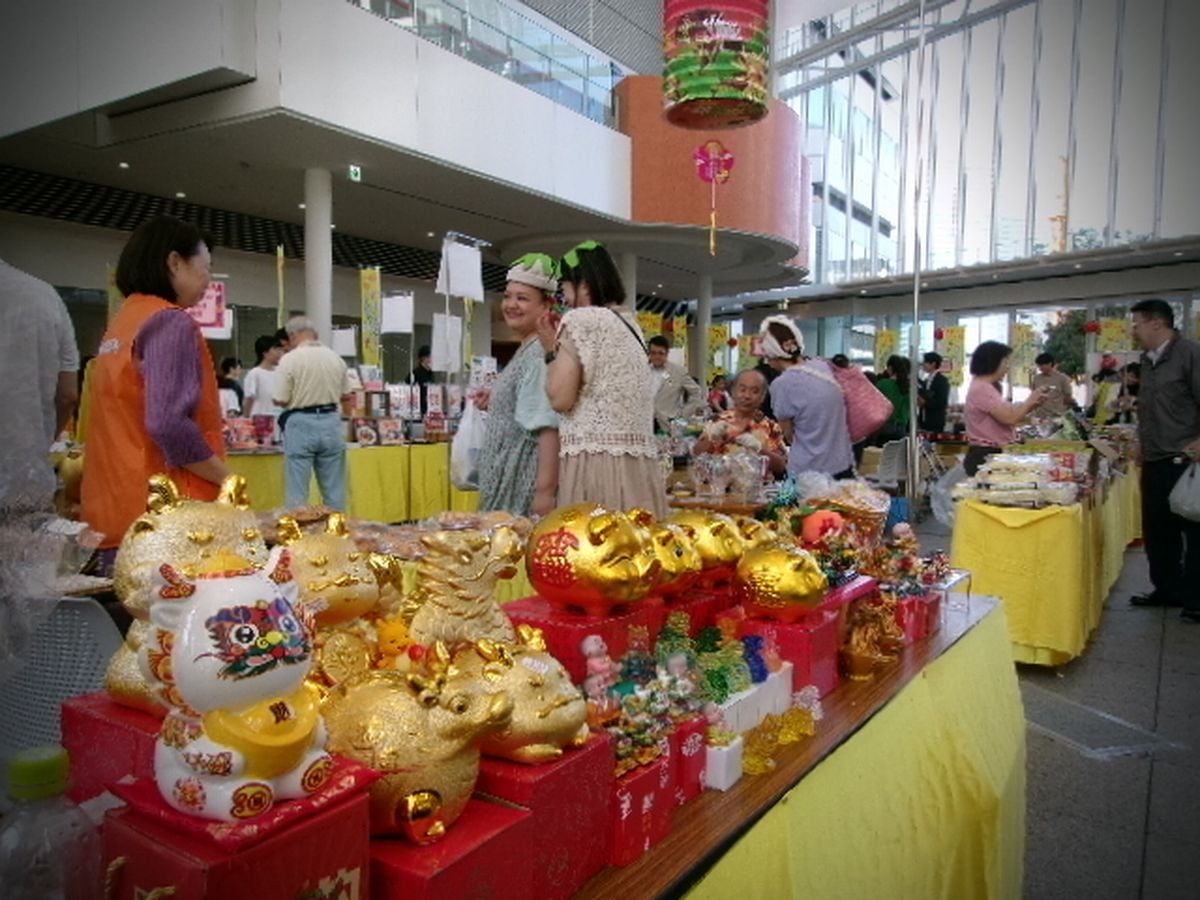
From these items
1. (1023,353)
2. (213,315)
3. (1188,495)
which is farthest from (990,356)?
(1023,353)

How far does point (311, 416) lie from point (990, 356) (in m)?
3.98

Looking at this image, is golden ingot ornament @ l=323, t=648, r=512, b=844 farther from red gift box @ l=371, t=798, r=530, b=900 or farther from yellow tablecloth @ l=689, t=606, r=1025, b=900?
yellow tablecloth @ l=689, t=606, r=1025, b=900

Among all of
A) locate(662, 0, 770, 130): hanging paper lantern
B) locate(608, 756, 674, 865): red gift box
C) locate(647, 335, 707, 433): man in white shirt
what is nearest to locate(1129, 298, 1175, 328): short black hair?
locate(662, 0, 770, 130): hanging paper lantern

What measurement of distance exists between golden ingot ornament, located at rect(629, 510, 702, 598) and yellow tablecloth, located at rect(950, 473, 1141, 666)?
2608 millimetres

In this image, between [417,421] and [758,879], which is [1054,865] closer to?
[758,879]

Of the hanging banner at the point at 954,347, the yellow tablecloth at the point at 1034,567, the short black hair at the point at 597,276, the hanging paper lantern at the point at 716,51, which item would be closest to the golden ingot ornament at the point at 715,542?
the short black hair at the point at 597,276

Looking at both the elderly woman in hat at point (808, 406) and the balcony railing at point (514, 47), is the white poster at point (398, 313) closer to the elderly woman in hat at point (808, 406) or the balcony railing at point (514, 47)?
the balcony railing at point (514, 47)

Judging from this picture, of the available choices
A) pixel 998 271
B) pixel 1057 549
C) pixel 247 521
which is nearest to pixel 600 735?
pixel 247 521

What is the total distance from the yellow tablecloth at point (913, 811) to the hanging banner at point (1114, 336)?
12.5 m

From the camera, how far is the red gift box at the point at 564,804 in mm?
932

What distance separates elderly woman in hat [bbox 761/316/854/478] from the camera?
12.4 feet

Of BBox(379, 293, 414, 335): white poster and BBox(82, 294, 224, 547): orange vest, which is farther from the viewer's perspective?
BBox(379, 293, 414, 335): white poster

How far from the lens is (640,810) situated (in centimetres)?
109

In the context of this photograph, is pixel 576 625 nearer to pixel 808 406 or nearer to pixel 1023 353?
pixel 808 406
